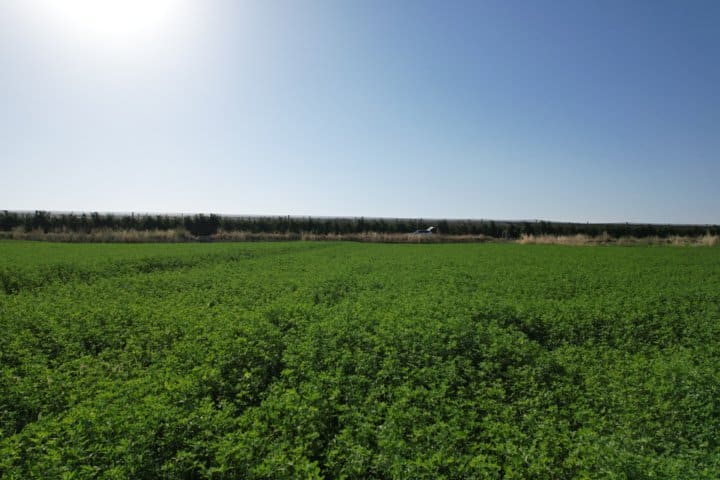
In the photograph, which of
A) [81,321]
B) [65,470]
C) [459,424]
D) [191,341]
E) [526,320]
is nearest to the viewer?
[65,470]

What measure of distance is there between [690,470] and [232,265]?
19.2 metres

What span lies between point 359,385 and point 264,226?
53308mm

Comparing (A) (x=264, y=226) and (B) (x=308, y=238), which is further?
(A) (x=264, y=226)

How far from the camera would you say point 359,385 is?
5.61 meters

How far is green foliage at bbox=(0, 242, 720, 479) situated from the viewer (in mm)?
3812

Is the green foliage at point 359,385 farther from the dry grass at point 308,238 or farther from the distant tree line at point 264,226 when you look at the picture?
the distant tree line at point 264,226

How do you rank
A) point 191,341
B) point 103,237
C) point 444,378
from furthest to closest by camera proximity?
1. point 103,237
2. point 191,341
3. point 444,378

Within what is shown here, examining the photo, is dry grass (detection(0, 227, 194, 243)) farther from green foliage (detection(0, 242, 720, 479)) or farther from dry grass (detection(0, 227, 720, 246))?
green foliage (detection(0, 242, 720, 479))

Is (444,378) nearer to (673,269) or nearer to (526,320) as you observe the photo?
(526,320)

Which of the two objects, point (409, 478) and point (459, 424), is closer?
point (409, 478)

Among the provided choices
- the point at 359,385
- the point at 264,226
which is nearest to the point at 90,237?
the point at 264,226

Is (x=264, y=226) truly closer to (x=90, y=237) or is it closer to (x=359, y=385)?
(x=90, y=237)

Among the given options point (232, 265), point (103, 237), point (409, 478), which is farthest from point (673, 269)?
point (103, 237)

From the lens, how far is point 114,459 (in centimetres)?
377
